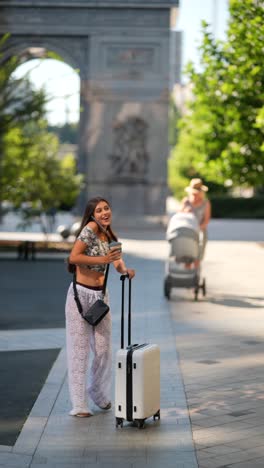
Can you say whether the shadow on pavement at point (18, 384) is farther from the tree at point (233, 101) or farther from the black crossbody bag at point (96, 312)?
the tree at point (233, 101)

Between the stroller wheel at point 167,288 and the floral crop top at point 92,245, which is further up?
the floral crop top at point 92,245

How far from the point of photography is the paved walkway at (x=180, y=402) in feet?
25.3

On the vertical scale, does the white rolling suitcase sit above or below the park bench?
above

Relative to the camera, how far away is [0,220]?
5003cm

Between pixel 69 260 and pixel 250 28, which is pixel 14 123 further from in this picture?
pixel 69 260

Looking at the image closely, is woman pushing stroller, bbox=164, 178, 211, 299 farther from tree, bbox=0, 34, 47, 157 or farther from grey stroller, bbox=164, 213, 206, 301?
tree, bbox=0, 34, 47, 157

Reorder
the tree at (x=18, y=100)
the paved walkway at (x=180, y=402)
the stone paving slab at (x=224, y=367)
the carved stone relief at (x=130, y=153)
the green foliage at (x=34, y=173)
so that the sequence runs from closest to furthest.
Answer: the paved walkway at (x=180, y=402)
the stone paving slab at (x=224, y=367)
the tree at (x=18, y=100)
the green foliage at (x=34, y=173)
the carved stone relief at (x=130, y=153)

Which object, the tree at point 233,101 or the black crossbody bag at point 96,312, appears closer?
the black crossbody bag at point 96,312

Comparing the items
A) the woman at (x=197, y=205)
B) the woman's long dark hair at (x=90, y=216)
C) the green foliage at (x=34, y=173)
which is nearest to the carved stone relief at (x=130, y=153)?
the green foliage at (x=34, y=173)

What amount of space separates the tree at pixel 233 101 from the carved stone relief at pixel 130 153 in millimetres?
9519

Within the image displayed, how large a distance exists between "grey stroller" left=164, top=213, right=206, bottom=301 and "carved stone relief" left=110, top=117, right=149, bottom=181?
2511cm

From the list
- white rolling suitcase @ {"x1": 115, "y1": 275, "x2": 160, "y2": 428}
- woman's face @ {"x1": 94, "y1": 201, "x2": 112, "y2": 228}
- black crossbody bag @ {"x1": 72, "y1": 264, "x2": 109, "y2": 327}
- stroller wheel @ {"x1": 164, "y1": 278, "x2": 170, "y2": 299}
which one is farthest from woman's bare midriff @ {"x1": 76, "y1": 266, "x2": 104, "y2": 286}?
stroller wheel @ {"x1": 164, "y1": 278, "x2": 170, "y2": 299}

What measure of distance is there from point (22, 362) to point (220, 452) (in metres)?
4.41

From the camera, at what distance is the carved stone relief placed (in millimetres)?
43250
